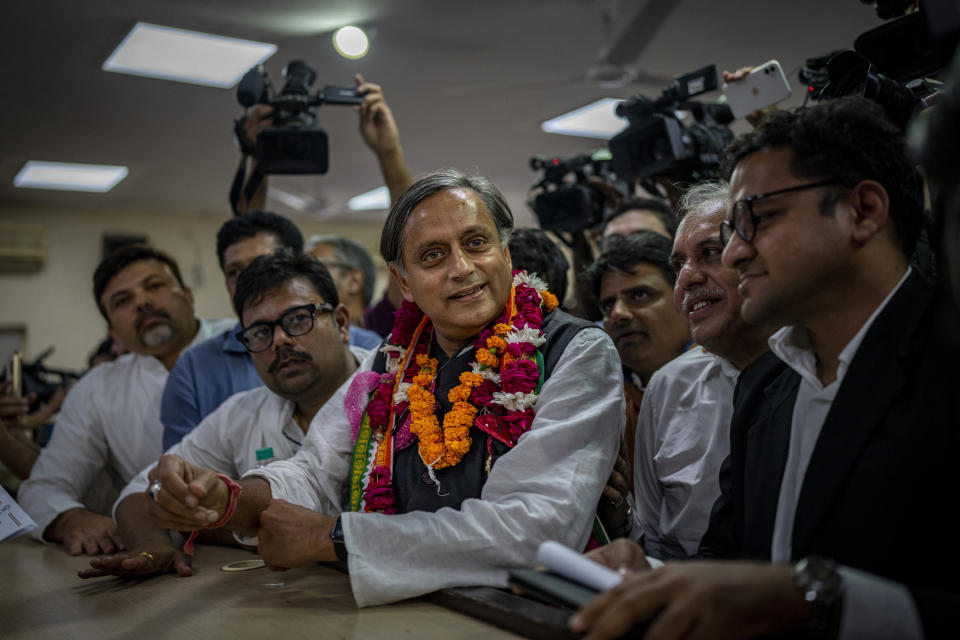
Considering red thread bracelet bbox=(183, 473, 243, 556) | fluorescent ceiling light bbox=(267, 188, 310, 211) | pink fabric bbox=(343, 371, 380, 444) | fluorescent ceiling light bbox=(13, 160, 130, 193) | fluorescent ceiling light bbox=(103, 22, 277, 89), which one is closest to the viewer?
red thread bracelet bbox=(183, 473, 243, 556)

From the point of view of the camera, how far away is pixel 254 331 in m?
2.38

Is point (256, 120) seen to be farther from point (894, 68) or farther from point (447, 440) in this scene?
point (894, 68)

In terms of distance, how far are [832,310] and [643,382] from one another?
130 cm

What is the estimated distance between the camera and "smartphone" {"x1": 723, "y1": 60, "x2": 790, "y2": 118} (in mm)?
2336

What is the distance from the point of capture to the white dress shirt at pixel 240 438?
231 centimetres

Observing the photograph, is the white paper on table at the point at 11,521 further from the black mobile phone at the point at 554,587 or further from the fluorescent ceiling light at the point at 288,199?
the fluorescent ceiling light at the point at 288,199

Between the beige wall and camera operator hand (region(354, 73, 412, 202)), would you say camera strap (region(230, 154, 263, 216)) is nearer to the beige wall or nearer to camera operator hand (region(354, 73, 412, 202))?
camera operator hand (region(354, 73, 412, 202))

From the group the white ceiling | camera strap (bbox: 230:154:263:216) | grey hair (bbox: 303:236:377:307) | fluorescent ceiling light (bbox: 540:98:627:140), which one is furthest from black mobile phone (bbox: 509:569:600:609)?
fluorescent ceiling light (bbox: 540:98:627:140)

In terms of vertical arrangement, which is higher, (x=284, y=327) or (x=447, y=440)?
(x=284, y=327)

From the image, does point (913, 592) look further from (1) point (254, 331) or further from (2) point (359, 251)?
(2) point (359, 251)

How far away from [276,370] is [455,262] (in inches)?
32.0

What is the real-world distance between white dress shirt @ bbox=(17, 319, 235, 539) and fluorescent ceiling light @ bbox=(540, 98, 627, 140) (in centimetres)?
426

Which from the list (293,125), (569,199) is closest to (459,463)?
(293,125)

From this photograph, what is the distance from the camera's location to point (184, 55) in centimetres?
500
